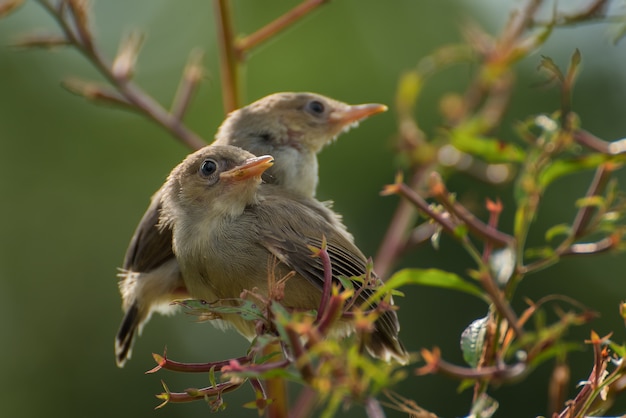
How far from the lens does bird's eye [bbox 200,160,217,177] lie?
3.09 meters

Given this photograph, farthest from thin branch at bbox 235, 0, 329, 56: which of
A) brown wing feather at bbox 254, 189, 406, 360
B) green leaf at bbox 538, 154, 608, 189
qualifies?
green leaf at bbox 538, 154, 608, 189

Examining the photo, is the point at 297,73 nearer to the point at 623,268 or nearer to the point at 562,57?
the point at 562,57

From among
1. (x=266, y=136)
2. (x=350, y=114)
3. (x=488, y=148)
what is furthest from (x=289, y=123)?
(x=488, y=148)

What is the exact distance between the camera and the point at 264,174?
139 inches

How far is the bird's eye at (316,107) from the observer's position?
159 inches

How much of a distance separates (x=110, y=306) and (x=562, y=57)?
439 centimetres

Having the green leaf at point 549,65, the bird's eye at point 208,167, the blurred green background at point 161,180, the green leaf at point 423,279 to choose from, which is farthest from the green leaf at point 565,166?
the blurred green background at point 161,180

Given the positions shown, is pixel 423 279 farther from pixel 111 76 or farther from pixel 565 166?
pixel 111 76

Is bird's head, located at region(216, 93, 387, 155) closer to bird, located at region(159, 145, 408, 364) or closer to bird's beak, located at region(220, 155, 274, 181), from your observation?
bird, located at region(159, 145, 408, 364)

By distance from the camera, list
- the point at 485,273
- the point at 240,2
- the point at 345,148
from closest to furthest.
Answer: the point at 485,273 < the point at 345,148 < the point at 240,2

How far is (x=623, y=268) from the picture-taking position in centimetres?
675

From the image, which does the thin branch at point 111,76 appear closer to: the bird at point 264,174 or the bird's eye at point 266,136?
the bird at point 264,174

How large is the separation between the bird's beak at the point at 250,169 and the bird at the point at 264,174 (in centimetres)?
42

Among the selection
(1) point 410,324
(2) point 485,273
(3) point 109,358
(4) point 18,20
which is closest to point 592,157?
(2) point 485,273
